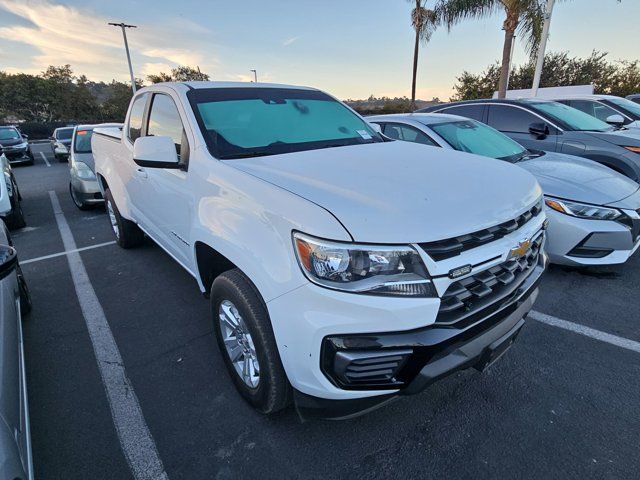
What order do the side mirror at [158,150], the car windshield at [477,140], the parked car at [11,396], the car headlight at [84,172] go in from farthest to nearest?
the car headlight at [84,172] → the car windshield at [477,140] → the side mirror at [158,150] → the parked car at [11,396]

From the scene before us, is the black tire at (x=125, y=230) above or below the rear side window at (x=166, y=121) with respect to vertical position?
below

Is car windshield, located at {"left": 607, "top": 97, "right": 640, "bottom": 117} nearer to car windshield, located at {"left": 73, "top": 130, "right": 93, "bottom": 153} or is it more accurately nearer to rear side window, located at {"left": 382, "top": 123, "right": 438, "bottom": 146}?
rear side window, located at {"left": 382, "top": 123, "right": 438, "bottom": 146}

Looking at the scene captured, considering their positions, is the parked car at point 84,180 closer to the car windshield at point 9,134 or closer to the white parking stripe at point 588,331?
the white parking stripe at point 588,331

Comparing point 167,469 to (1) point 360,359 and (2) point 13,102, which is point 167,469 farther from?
(2) point 13,102

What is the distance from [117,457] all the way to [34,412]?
76 centimetres

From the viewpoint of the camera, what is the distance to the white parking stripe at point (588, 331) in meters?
2.71

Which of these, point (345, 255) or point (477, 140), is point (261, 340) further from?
point (477, 140)

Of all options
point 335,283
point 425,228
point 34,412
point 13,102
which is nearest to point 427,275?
point 425,228

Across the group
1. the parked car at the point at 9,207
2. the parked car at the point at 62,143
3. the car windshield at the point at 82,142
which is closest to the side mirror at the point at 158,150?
the parked car at the point at 9,207

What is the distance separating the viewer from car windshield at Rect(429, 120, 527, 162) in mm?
4344

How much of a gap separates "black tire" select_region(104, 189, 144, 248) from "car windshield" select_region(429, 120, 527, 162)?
4.10 m

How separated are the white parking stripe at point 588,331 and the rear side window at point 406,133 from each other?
90.5 inches

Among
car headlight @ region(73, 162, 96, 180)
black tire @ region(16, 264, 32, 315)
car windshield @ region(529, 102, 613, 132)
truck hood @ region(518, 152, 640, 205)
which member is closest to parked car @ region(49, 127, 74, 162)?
car headlight @ region(73, 162, 96, 180)

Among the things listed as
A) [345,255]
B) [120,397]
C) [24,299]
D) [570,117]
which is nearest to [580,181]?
[570,117]
